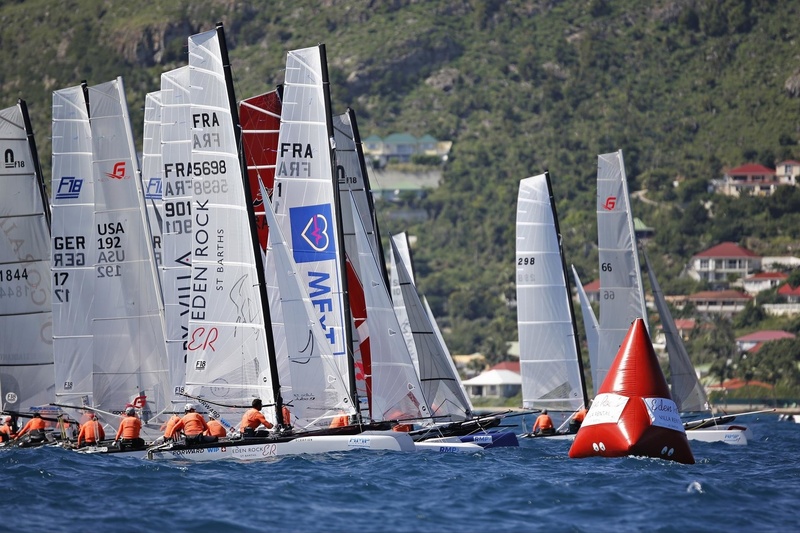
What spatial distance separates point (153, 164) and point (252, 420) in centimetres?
1138

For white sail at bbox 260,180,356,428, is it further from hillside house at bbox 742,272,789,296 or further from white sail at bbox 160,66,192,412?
hillside house at bbox 742,272,789,296

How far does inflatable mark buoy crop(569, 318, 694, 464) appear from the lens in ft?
87.9

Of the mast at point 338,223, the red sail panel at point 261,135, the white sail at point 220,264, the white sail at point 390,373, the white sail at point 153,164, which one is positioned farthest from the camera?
the white sail at point 153,164

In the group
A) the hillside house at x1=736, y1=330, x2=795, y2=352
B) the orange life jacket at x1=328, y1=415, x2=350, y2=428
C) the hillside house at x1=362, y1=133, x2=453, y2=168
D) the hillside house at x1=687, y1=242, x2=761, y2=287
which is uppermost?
the hillside house at x1=362, y1=133, x2=453, y2=168

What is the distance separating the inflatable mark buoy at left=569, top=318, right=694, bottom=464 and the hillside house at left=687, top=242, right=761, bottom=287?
10531cm

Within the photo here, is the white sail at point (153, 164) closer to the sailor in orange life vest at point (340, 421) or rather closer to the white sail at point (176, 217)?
the white sail at point (176, 217)

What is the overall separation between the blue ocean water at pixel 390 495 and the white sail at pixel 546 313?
11.3 metres

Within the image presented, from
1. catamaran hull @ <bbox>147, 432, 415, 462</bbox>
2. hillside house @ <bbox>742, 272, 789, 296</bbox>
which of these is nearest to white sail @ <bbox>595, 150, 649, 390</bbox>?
catamaran hull @ <bbox>147, 432, 415, 462</bbox>

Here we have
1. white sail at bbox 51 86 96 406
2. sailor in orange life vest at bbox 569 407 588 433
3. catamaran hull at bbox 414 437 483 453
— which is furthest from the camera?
sailor in orange life vest at bbox 569 407 588 433

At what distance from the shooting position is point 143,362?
3269 centimetres

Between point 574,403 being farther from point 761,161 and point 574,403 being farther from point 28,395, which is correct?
point 761,161

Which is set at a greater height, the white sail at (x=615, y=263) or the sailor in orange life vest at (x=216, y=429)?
the white sail at (x=615, y=263)

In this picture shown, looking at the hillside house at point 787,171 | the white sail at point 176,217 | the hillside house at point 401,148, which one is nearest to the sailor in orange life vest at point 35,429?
the white sail at point 176,217

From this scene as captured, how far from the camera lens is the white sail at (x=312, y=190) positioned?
30359mm
